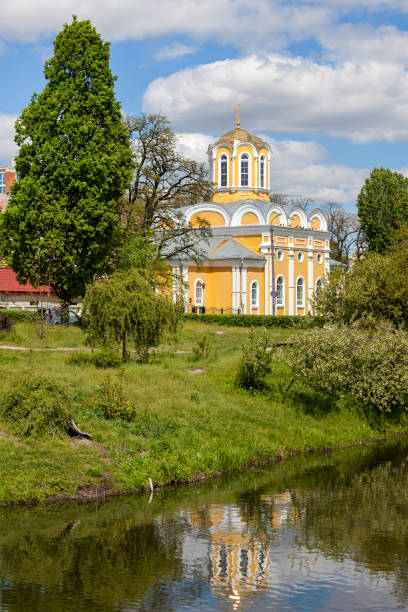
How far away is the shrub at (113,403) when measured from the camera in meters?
22.3

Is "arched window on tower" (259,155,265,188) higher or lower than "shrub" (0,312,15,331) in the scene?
higher

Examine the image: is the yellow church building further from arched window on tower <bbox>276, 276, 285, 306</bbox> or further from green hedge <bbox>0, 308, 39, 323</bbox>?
green hedge <bbox>0, 308, 39, 323</bbox>

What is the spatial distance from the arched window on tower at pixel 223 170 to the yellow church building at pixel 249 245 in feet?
0.28

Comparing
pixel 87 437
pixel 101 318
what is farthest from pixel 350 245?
pixel 87 437

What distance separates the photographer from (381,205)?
73062 millimetres

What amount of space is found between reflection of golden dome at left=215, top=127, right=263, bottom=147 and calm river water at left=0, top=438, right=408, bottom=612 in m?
48.2

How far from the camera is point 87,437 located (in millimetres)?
20625

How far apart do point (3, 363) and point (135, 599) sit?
15853mm

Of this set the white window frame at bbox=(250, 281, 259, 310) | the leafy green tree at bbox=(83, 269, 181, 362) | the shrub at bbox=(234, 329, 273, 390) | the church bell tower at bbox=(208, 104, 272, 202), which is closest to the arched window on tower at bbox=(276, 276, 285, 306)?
the white window frame at bbox=(250, 281, 259, 310)

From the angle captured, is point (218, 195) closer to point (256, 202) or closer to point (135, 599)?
point (256, 202)

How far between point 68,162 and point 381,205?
43.3 meters

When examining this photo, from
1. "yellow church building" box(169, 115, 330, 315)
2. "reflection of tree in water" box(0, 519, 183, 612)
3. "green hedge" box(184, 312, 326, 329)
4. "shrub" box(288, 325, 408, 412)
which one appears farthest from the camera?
"yellow church building" box(169, 115, 330, 315)

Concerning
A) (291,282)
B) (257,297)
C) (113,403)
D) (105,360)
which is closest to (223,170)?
(291,282)

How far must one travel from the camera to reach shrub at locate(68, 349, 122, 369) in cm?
2809
